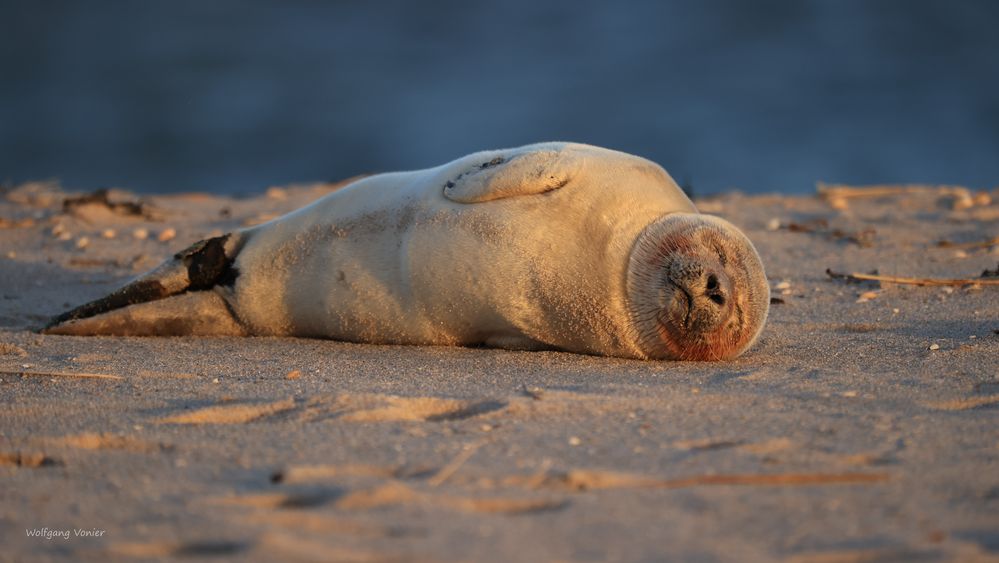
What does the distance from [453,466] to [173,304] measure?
274cm

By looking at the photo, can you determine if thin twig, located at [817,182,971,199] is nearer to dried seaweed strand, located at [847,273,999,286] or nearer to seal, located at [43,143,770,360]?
dried seaweed strand, located at [847,273,999,286]

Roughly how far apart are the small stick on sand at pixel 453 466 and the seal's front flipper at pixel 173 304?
2458mm

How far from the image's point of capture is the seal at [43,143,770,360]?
4.38 metres

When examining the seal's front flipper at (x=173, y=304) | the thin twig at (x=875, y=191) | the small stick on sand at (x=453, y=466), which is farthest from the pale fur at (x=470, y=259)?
the thin twig at (x=875, y=191)

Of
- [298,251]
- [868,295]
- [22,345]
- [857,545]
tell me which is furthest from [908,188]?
[857,545]

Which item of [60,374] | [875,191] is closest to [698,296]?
[60,374]

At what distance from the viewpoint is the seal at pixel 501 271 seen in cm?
438

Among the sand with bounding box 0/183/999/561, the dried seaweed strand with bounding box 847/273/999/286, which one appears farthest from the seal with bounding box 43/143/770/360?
the dried seaweed strand with bounding box 847/273/999/286

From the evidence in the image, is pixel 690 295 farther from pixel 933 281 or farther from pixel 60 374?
pixel 60 374

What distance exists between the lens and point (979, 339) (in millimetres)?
4543

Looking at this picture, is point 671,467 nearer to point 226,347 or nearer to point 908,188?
point 226,347

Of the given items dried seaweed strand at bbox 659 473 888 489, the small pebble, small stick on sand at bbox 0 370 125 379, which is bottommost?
dried seaweed strand at bbox 659 473 888 489

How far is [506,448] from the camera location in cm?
291

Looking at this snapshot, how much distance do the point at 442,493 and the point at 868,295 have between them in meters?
3.70
